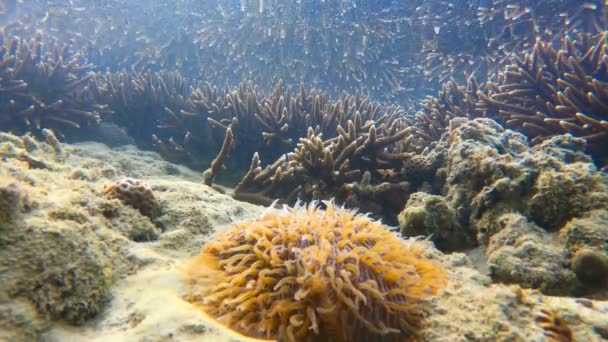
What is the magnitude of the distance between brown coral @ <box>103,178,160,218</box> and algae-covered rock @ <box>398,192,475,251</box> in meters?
1.74

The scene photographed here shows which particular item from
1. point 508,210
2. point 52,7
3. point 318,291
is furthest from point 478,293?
point 52,7

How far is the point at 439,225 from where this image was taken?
2.54 meters

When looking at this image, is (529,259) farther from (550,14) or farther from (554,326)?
(550,14)

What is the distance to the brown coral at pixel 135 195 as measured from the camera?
2199mm

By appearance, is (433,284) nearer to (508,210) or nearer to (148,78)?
(508,210)

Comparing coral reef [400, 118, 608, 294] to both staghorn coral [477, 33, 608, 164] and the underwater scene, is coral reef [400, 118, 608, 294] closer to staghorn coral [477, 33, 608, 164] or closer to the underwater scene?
the underwater scene

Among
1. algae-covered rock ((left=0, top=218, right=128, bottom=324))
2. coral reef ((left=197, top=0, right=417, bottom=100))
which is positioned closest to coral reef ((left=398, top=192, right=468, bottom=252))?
algae-covered rock ((left=0, top=218, right=128, bottom=324))

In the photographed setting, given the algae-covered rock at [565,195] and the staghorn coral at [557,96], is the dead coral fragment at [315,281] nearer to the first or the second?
the algae-covered rock at [565,195]

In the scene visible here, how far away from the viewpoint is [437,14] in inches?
376

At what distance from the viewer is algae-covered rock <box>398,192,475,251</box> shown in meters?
2.53

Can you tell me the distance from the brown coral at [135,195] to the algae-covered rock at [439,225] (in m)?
1.74

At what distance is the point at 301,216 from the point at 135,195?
3.52ft

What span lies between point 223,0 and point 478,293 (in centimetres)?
1124

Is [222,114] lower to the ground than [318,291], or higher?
A: higher
